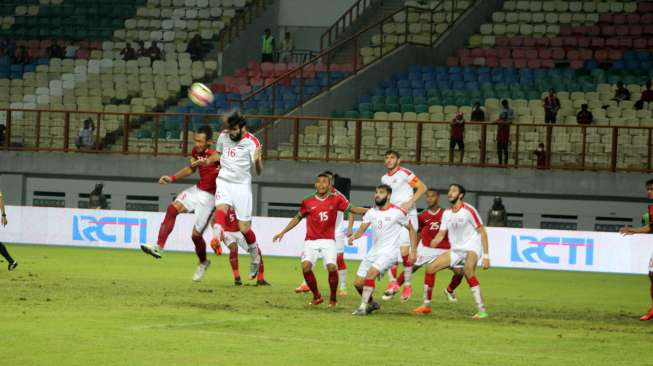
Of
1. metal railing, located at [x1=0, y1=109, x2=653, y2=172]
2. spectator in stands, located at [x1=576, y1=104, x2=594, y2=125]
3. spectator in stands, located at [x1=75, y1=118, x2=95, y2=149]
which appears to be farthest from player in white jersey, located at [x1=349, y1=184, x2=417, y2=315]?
spectator in stands, located at [x1=75, y1=118, x2=95, y2=149]

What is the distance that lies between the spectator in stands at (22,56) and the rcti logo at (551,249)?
72.2ft

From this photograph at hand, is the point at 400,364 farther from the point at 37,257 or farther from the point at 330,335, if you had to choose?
the point at 37,257

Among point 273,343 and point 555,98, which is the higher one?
point 555,98

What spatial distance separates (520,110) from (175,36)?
567 inches

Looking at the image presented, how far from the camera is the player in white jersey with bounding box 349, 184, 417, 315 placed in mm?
16797

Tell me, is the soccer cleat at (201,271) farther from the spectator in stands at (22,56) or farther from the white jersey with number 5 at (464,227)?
the spectator in stands at (22,56)

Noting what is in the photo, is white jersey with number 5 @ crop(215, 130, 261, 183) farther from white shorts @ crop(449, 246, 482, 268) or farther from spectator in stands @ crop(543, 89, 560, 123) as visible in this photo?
spectator in stands @ crop(543, 89, 560, 123)

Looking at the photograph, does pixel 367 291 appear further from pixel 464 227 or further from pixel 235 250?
pixel 235 250

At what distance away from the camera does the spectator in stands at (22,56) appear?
45.5 meters

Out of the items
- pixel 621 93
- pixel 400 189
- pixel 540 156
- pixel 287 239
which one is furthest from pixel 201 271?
pixel 621 93

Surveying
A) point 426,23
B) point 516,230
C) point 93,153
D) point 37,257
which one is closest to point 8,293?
point 37,257

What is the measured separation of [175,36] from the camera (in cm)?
4650

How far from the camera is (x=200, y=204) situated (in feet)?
68.9

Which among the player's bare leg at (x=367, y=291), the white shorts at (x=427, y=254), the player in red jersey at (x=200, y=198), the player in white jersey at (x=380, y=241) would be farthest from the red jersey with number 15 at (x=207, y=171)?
the player's bare leg at (x=367, y=291)
